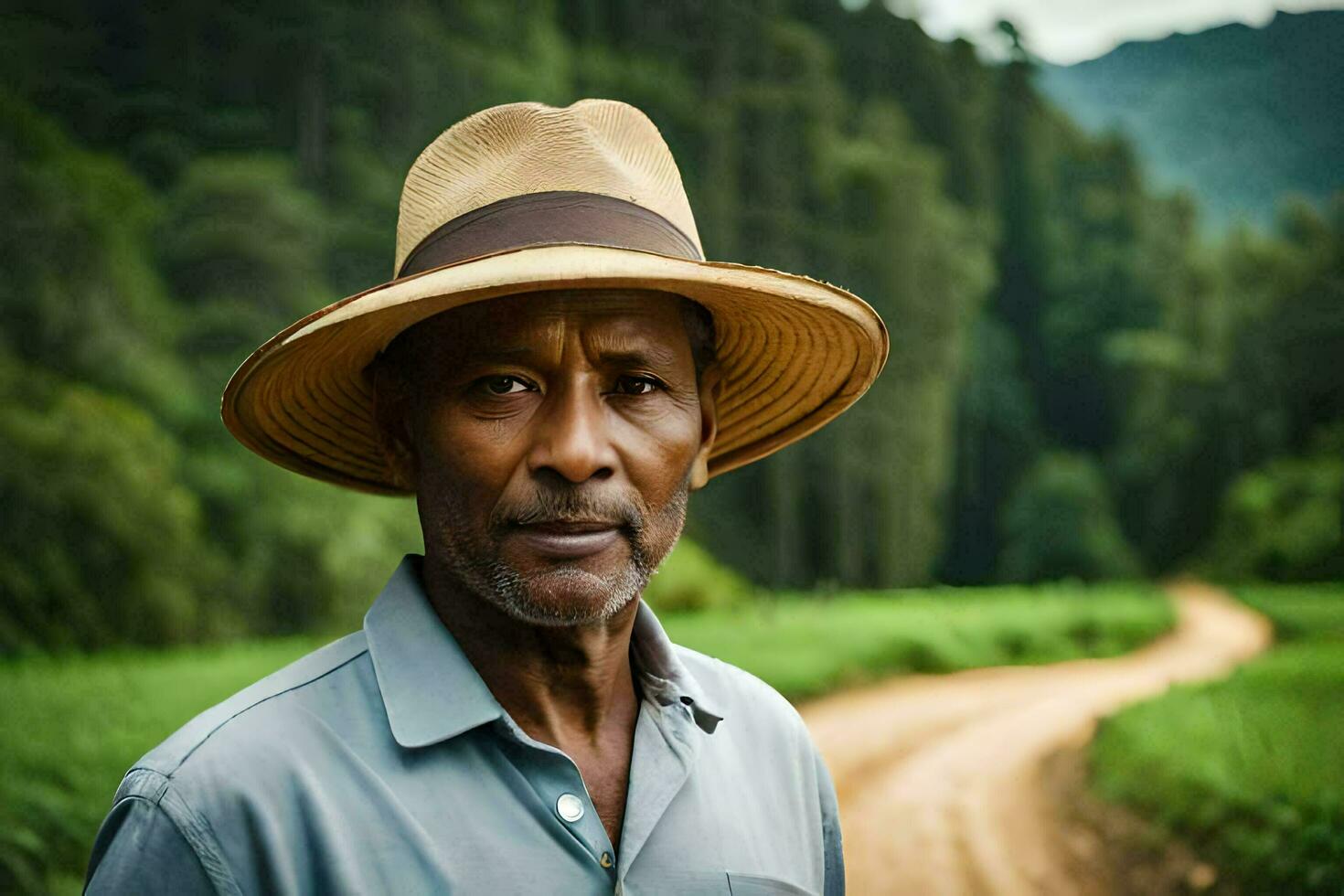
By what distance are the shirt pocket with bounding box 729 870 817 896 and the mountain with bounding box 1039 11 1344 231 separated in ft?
17.5

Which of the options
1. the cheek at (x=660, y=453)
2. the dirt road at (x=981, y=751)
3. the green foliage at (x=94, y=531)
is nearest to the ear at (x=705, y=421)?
the cheek at (x=660, y=453)

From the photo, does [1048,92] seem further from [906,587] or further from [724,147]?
[906,587]

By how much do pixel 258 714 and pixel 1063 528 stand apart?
560 cm

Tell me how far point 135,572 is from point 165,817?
3.97m

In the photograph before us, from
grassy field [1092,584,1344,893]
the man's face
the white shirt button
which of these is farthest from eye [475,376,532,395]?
grassy field [1092,584,1344,893]

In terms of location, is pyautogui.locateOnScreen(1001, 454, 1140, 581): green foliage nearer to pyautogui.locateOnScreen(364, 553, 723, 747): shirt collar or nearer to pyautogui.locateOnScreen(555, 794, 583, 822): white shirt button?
pyautogui.locateOnScreen(364, 553, 723, 747): shirt collar

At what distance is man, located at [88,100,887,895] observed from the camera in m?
1.11

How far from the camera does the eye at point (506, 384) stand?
4.17 feet

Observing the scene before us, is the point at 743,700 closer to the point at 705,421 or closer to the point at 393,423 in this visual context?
the point at 705,421

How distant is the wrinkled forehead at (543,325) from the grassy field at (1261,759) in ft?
12.6

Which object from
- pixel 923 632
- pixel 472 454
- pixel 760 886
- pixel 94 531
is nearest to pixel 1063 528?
pixel 923 632

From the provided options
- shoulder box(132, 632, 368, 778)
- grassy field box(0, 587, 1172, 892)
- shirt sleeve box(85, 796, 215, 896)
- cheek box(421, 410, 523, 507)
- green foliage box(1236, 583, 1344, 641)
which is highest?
cheek box(421, 410, 523, 507)

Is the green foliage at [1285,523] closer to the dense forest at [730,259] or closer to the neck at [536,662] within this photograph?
the dense forest at [730,259]

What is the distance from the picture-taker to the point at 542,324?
4.13ft
